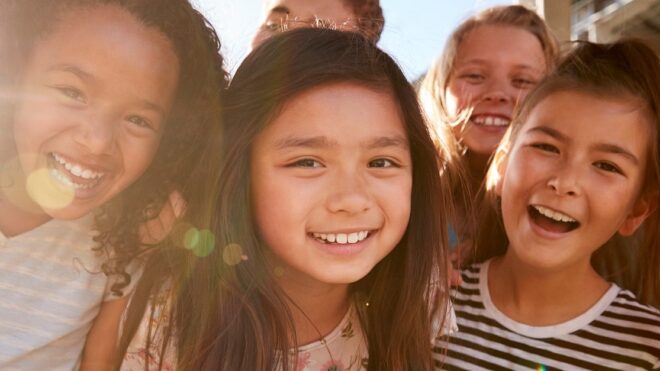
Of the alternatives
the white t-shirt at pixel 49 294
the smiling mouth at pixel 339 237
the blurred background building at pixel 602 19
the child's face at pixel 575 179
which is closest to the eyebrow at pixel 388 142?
the smiling mouth at pixel 339 237

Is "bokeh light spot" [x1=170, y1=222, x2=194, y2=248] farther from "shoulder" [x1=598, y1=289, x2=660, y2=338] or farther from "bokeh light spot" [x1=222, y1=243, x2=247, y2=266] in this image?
"shoulder" [x1=598, y1=289, x2=660, y2=338]

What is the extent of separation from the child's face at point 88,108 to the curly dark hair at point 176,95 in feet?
0.15

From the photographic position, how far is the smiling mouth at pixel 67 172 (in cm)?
142

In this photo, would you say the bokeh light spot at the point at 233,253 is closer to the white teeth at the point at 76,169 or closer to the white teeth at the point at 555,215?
the white teeth at the point at 76,169

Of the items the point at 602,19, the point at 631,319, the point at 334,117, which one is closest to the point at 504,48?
the point at 631,319

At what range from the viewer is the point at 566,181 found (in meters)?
1.67

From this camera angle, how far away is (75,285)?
1.57 metres

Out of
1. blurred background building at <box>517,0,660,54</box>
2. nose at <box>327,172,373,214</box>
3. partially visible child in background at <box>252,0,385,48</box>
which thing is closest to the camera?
nose at <box>327,172,373,214</box>

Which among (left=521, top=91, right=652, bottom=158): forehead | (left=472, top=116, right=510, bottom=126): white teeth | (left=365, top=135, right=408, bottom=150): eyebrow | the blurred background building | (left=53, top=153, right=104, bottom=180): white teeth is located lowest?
(left=53, top=153, right=104, bottom=180): white teeth

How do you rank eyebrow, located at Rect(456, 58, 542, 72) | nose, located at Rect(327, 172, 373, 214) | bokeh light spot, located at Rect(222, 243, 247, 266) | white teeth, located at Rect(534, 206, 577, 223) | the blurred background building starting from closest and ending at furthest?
nose, located at Rect(327, 172, 373, 214) → bokeh light spot, located at Rect(222, 243, 247, 266) → white teeth, located at Rect(534, 206, 577, 223) → eyebrow, located at Rect(456, 58, 542, 72) → the blurred background building

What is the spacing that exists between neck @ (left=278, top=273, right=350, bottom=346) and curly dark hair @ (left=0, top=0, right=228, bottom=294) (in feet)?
1.20

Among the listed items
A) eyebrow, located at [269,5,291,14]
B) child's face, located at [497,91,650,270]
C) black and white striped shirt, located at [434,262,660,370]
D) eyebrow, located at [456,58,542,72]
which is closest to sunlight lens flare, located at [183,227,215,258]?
black and white striped shirt, located at [434,262,660,370]

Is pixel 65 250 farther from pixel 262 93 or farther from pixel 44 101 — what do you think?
pixel 262 93

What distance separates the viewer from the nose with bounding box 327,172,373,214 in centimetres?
135
